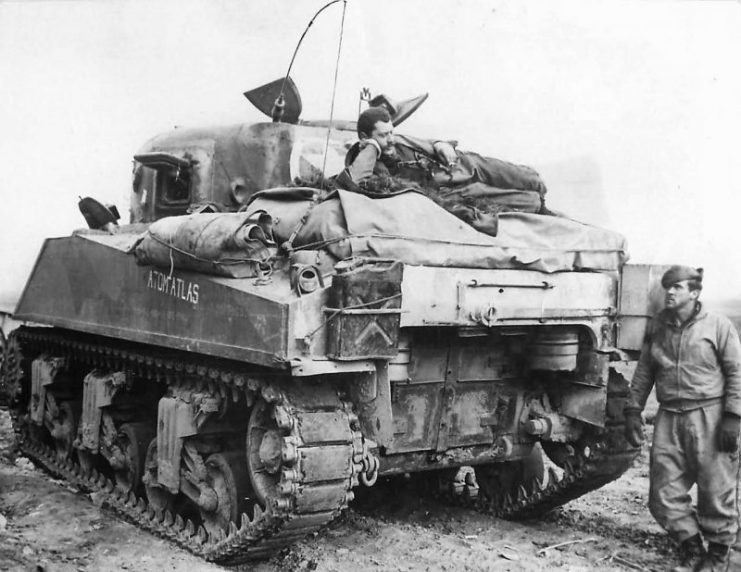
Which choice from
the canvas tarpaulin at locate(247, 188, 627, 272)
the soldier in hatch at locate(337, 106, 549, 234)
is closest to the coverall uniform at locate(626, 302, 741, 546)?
the canvas tarpaulin at locate(247, 188, 627, 272)

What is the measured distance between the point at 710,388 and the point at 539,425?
3.98ft

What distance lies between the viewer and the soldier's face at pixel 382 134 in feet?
21.0

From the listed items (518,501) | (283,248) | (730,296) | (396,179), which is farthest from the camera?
(730,296)

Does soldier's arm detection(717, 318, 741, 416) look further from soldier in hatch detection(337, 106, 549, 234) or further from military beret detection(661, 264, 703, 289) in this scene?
soldier in hatch detection(337, 106, 549, 234)

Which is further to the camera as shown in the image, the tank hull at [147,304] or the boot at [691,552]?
the boot at [691,552]

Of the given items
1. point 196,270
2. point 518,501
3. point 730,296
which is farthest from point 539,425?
point 730,296

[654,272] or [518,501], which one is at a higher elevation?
[654,272]

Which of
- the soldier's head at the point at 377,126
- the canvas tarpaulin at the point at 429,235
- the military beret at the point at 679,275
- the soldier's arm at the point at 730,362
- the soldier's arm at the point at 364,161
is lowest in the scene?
the soldier's arm at the point at 730,362

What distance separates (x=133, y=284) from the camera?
624cm

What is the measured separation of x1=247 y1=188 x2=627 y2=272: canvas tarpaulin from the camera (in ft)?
17.2

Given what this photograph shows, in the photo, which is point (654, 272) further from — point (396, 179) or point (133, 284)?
point (133, 284)

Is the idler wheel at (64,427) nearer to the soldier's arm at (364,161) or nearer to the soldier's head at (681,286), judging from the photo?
the soldier's arm at (364,161)

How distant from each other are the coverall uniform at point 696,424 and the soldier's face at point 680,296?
0.30 feet

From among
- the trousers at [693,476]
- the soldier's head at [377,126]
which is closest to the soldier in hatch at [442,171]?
the soldier's head at [377,126]
